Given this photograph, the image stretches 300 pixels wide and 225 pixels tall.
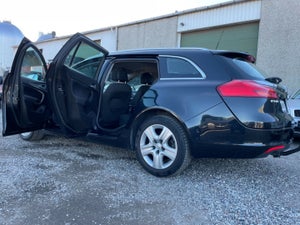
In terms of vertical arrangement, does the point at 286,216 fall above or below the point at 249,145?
below

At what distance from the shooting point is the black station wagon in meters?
2.88

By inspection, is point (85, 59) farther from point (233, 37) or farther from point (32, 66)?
point (233, 37)

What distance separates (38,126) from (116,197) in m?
1.77

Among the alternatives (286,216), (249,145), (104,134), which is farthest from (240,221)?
(104,134)

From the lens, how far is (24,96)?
3557 millimetres

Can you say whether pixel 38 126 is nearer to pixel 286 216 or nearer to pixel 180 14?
pixel 286 216

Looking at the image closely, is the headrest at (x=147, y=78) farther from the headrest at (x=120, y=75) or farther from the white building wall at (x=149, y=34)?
the white building wall at (x=149, y=34)

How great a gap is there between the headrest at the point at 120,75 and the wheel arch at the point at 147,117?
0.98 meters

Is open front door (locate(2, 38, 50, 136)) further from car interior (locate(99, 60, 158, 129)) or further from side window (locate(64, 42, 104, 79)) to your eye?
car interior (locate(99, 60, 158, 129))

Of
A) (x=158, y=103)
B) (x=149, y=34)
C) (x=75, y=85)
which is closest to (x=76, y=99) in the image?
(x=75, y=85)

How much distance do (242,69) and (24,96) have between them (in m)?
2.79

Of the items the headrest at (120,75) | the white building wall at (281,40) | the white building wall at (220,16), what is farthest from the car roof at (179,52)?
the white building wall at (220,16)

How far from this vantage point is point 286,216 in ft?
7.99

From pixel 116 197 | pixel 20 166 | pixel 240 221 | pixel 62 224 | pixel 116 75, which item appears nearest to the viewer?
pixel 62 224
